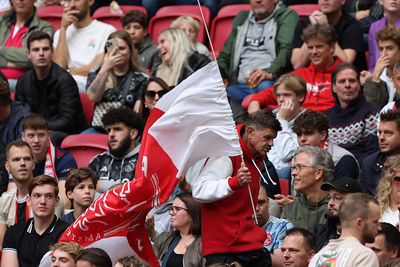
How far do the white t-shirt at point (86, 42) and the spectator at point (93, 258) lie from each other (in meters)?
4.56

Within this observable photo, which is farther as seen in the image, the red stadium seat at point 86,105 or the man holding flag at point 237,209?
the red stadium seat at point 86,105

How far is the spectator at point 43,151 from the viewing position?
8359 mm

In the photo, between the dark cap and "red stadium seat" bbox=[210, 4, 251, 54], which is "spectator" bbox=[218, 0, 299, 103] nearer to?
"red stadium seat" bbox=[210, 4, 251, 54]

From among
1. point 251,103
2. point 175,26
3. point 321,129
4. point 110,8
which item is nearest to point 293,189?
point 321,129

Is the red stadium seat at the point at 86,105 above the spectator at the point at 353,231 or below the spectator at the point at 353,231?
below

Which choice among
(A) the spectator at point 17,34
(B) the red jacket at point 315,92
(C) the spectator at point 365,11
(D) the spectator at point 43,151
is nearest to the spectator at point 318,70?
(B) the red jacket at point 315,92

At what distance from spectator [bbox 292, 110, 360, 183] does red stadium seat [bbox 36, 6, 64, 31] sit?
4.53 m

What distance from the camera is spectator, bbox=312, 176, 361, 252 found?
6.54m

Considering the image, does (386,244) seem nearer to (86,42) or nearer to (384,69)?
(384,69)

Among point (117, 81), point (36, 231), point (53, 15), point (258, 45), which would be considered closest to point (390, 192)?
point (36, 231)

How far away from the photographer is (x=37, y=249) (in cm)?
714

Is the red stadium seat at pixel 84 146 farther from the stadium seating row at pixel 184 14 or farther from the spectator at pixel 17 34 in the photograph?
the stadium seating row at pixel 184 14

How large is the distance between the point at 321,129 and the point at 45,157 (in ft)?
8.14

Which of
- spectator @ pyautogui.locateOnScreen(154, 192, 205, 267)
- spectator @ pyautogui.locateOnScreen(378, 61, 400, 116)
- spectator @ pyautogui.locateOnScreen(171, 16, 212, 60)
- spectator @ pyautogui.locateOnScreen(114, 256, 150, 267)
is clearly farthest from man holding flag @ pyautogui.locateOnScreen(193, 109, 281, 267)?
spectator @ pyautogui.locateOnScreen(171, 16, 212, 60)
